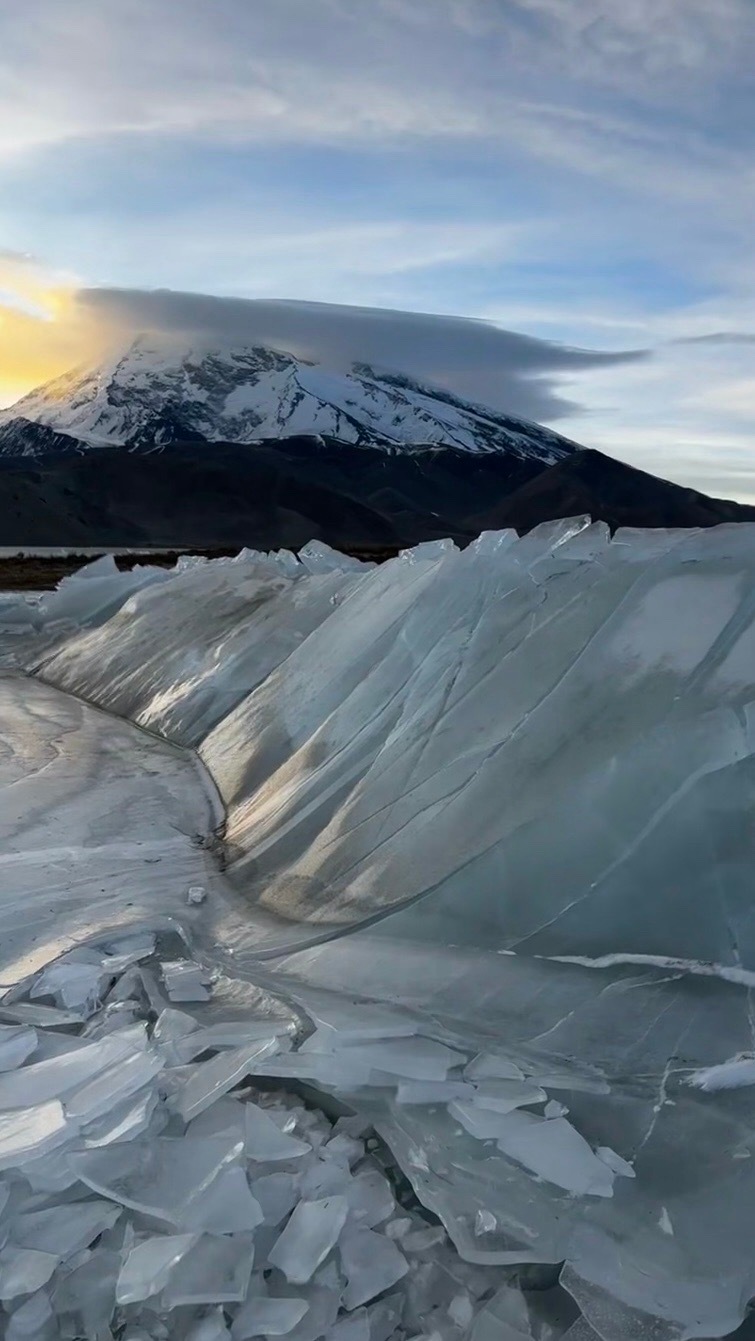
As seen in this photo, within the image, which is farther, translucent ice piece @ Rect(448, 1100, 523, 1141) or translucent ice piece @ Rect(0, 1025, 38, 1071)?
translucent ice piece @ Rect(0, 1025, 38, 1071)

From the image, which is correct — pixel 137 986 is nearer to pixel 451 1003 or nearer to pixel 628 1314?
pixel 451 1003

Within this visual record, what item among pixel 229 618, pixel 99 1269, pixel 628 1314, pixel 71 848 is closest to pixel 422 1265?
pixel 628 1314

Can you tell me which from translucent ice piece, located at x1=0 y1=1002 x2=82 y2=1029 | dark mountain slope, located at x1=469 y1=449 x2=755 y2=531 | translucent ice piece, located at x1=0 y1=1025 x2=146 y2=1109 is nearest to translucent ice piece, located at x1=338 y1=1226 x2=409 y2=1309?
translucent ice piece, located at x1=0 y1=1025 x2=146 y2=1109

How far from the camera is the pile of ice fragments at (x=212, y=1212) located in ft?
6.51

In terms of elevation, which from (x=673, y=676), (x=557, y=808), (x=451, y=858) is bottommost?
(x=451, y=858)

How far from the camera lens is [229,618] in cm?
930

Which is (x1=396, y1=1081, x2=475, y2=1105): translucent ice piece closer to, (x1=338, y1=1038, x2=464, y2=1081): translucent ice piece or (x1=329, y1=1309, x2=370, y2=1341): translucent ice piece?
(x1=338, y1=1038, x2=464, y2=1081): translucent ice piece

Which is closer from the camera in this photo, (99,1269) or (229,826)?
(99,1269)

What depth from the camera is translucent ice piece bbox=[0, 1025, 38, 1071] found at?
273cm

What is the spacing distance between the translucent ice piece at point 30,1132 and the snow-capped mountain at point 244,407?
147m

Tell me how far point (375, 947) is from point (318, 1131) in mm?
843

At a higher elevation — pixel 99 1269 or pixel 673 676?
pixel 673 676

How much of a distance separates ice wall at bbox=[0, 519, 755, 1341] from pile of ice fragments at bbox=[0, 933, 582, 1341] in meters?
0.08

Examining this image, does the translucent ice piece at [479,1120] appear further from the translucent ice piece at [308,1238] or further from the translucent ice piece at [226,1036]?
the translucent ice piece at [226,1036]
